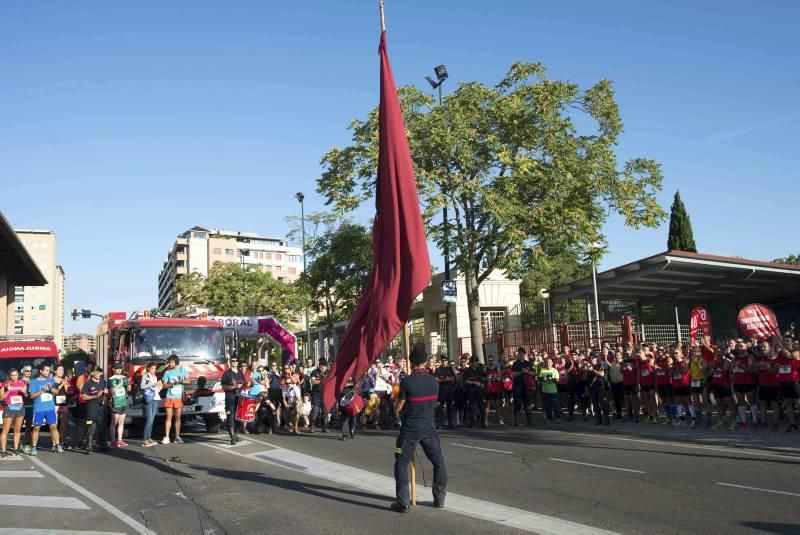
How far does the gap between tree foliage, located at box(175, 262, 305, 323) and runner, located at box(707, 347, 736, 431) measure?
3942cm

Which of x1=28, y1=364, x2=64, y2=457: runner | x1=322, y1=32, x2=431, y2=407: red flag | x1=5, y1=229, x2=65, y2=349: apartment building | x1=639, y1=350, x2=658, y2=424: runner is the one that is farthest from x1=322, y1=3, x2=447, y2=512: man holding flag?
x1=5, y1=229, x2=65, y2=349: apartment building

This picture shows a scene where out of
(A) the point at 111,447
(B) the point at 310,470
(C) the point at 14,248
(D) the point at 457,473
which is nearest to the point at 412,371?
(D) the point at 457,473

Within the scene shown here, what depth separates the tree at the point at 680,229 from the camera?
5347 centimetres

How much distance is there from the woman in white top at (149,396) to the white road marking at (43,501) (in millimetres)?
5741

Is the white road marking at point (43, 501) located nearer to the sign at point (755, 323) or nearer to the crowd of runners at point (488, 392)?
the crowd of runners at point (488, 392)

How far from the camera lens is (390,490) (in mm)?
9609

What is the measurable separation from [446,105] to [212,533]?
62.8 feet

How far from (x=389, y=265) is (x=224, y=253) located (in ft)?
402

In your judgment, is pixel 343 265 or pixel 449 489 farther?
pixel 343 265

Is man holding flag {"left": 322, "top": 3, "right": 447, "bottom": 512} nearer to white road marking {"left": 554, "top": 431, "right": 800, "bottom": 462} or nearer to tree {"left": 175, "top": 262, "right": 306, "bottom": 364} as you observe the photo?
white road marking {"left": 554, "top": 431, "right": 800, "bottom": 462}

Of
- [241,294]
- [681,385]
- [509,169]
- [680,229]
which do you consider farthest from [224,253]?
[681,385]

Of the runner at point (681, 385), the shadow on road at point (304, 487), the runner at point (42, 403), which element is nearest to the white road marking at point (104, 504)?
the shadow on road at point (304, 487)

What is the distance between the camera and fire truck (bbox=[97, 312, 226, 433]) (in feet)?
56.9

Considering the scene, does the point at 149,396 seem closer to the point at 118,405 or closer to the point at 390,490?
the point at 118,405
